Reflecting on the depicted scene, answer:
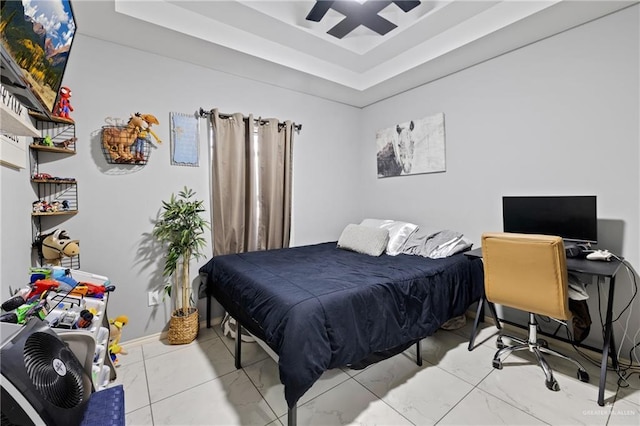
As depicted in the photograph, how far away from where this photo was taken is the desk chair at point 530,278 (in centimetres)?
175

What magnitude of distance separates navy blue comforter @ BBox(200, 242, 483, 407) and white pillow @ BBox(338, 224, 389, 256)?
132 millimetres

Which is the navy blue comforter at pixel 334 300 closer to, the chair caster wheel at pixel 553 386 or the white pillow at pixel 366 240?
the white pillow at pixel 366 240

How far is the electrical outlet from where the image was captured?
2.51m

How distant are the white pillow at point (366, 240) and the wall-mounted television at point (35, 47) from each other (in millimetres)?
2503

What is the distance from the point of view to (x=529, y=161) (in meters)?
2.45

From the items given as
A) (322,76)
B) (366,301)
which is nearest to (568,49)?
(322,76)

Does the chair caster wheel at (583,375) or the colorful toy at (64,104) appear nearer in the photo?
the chair caster wheel at (583,375)

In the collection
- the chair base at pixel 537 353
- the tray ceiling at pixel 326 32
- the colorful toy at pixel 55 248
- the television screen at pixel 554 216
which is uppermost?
the tray ceiling at pixel 326 32

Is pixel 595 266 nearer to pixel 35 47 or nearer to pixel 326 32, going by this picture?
pixel 326 32

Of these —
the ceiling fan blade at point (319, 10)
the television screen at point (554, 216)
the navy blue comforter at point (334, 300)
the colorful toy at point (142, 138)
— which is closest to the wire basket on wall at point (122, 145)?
the colorful toy at point (142, 138)

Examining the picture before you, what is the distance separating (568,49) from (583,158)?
2.86ft

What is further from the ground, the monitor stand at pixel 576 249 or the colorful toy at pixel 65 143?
the colorful toy at pixel 65 143

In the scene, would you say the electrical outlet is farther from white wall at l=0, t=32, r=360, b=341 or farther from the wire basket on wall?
the wire basket on wall

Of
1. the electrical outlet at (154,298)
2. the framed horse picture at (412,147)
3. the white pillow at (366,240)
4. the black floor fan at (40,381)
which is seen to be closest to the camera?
the black floor fan at (40,381)
